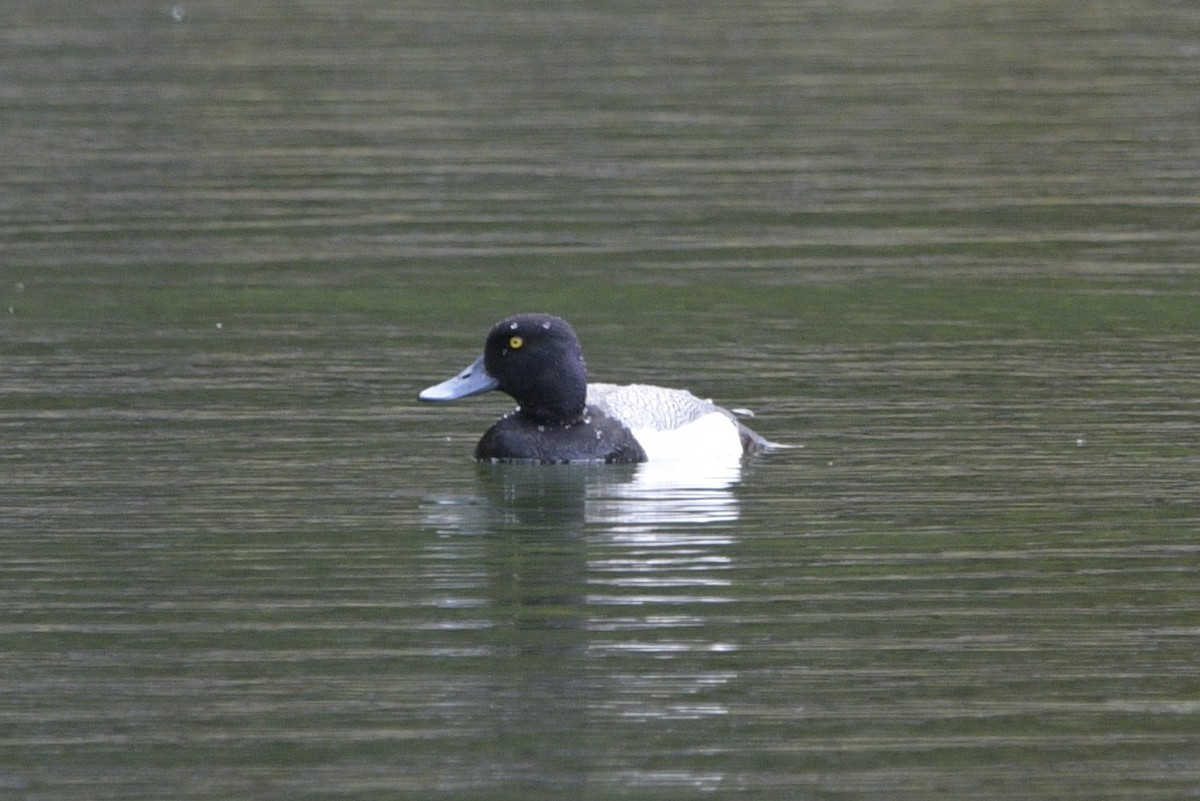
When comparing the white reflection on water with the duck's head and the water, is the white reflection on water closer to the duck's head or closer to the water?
the water

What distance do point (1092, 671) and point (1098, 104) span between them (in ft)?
60.6

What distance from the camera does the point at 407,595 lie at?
10.5 metres

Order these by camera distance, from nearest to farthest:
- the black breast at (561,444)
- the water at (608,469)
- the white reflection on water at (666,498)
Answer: the water at (608,469) → the white reflection on water at (666,498) → the black breast at (561,444)

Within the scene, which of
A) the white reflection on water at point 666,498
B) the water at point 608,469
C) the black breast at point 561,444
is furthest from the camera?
the black breast at point 561,444

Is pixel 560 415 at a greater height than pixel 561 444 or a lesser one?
greater

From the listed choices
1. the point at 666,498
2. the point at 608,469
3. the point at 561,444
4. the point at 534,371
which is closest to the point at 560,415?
the point at 561,444

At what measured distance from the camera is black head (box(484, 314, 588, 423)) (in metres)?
13.8

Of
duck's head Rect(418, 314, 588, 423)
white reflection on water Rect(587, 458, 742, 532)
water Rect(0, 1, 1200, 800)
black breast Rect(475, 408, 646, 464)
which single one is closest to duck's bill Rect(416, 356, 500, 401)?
duck's head Rect(418, 314, 588, 423)

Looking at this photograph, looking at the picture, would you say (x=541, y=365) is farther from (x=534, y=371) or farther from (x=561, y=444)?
(x=561, y=444)

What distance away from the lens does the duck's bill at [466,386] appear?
542 inches

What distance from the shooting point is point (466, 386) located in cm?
1384

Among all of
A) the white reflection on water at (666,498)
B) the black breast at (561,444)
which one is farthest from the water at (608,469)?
the black breast at (561,444)

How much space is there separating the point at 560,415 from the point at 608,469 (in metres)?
0.44

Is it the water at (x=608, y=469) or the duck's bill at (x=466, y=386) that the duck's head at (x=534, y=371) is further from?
the water at (x=608, y=469)
